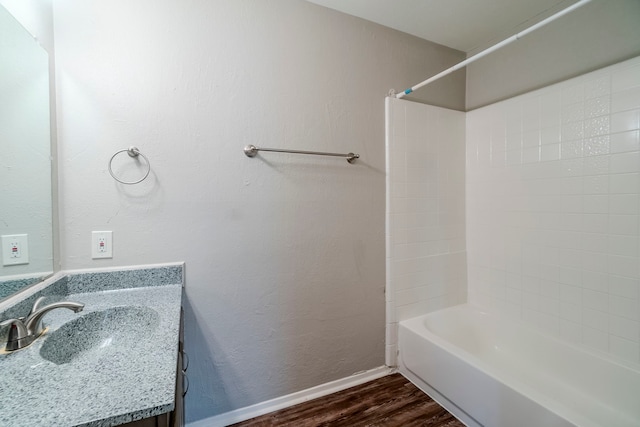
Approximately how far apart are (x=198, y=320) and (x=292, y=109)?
4.15 ft

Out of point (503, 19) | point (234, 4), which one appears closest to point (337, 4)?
point (234, 4)

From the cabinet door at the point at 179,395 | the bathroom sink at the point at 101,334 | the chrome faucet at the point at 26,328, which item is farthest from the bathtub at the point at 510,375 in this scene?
the chrome faucet at the point at 26,328

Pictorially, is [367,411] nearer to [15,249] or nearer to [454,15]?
[15,249]

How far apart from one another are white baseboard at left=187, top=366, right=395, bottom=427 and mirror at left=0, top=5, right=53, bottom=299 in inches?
42.6

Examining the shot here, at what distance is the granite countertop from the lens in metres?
0.53

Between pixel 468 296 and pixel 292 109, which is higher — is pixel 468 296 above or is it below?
below

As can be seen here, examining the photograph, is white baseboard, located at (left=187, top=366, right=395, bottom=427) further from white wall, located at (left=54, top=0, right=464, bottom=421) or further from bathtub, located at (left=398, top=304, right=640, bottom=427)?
bathtub, located at (left=398, top=304, right=640, bottom=427)

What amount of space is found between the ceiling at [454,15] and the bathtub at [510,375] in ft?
6.64

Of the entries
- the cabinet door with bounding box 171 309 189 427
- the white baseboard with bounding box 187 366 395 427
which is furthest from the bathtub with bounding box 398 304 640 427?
the cabinet door with bounding box 171 309 189 427

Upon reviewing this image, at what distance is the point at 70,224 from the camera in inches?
45.9

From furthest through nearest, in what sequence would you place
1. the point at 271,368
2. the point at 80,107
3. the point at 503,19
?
the point at 503,19 < the point at 271,368 < the point at 80,107

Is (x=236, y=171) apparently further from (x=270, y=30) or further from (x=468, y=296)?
(x=468, y=296)

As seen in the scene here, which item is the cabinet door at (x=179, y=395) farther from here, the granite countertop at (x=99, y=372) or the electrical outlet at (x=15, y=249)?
the electrical outlet at (x=15, y=249)

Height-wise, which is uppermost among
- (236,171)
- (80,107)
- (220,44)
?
(220,44)
